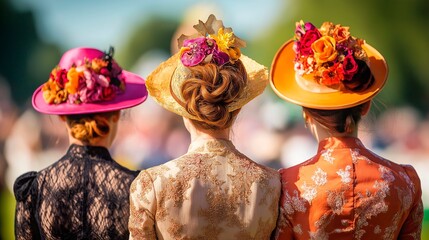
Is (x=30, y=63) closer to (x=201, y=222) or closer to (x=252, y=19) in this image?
(x=252, y=19)

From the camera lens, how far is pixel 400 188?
3391 mm

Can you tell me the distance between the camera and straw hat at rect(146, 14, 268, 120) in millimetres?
3252

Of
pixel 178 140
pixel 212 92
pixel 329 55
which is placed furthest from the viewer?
pixel 178 140

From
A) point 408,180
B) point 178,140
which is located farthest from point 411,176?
point 178,140

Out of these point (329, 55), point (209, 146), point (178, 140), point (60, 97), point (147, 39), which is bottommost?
point (147, 39)

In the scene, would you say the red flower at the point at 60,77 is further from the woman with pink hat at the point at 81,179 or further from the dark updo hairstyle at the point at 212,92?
the dark updo hairstyle at the point at 212,92

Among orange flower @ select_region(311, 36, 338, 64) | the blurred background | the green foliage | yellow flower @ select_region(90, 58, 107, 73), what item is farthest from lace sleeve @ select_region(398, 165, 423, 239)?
the green foliage

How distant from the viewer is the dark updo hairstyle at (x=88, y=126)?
385cm

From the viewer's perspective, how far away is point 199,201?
3168mm

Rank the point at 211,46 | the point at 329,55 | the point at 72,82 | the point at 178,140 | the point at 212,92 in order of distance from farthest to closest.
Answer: the point at 178,140 → the point at 72,82 → the point at 329,55 → the point at 211,46 → the point at 212,92

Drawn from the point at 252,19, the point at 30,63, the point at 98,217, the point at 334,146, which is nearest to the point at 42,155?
the point at 30,63

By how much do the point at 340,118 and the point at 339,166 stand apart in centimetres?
20

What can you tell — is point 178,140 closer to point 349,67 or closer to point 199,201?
point 349,67

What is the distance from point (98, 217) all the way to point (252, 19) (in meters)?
8.73
